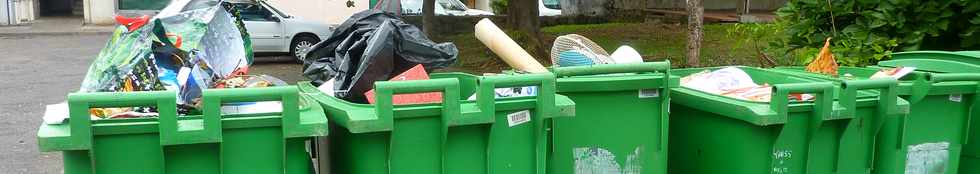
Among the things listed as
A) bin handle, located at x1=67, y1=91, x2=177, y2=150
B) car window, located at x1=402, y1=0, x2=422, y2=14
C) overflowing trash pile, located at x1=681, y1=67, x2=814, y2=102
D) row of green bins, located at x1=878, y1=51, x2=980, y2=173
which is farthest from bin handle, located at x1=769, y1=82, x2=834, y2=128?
car window, located at x1=402, y1=0, x2=422, y2=14

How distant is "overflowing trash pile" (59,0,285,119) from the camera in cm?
265

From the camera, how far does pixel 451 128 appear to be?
8.40 ft

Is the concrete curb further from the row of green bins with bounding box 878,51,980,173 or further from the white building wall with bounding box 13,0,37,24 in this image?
the row of green bins with bounding box 878,51,980,173

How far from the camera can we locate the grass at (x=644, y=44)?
466 inches

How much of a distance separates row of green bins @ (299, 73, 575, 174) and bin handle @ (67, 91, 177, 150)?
1.66ft

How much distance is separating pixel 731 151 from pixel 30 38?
18653mm

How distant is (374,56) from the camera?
288 cm

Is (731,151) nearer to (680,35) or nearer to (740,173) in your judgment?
(740,173)

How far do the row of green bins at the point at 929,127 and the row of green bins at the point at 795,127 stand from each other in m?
0.09

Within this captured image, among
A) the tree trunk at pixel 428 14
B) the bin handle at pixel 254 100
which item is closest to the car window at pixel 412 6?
the tree trunk at pixel 428 14

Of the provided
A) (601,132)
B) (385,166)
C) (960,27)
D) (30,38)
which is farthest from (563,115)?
(30,38)

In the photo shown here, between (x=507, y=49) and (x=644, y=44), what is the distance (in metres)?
11.6

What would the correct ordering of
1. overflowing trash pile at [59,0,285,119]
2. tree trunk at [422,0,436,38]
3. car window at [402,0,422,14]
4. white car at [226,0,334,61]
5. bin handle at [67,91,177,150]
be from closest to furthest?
bin handle at [67,91,177,150] → overflowing trash pile at [59,0,285,119] → tree trunk at [422,0,436,38] → white car at [226,0,334,61] → car window at [402,0,422,14]

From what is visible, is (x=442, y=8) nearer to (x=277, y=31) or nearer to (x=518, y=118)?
(x=277, y=31)
